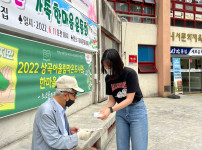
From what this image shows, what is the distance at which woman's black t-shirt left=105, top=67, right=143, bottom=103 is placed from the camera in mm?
2471

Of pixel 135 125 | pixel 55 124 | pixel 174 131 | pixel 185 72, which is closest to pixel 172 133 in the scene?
pixel 174 131

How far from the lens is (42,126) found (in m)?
1.69

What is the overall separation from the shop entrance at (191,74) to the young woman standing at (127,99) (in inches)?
501

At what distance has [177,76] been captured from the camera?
1299 cm

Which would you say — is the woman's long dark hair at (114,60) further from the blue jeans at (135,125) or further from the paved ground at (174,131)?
the paved ground at (174,131)

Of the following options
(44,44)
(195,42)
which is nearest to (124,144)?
(44,44)

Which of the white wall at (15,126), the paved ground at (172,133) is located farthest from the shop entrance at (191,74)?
the white wall at (15,126)

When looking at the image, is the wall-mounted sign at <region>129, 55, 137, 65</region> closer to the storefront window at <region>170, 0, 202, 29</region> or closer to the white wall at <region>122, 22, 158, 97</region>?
the white wall at <region>122, 22, 158, 97</region>

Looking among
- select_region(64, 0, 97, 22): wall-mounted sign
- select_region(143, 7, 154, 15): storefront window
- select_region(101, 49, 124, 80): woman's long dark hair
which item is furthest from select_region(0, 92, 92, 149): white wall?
select_region(143, 7, 154, 15): storefront window

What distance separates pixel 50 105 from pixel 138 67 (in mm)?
11668

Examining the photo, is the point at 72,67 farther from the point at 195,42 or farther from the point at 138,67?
the point at 195,42

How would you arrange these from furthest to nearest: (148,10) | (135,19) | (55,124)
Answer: (148,10), (135,19), (55,124)

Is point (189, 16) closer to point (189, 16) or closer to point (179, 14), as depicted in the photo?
point (189, 16)

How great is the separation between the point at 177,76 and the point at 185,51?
2.25 metres
